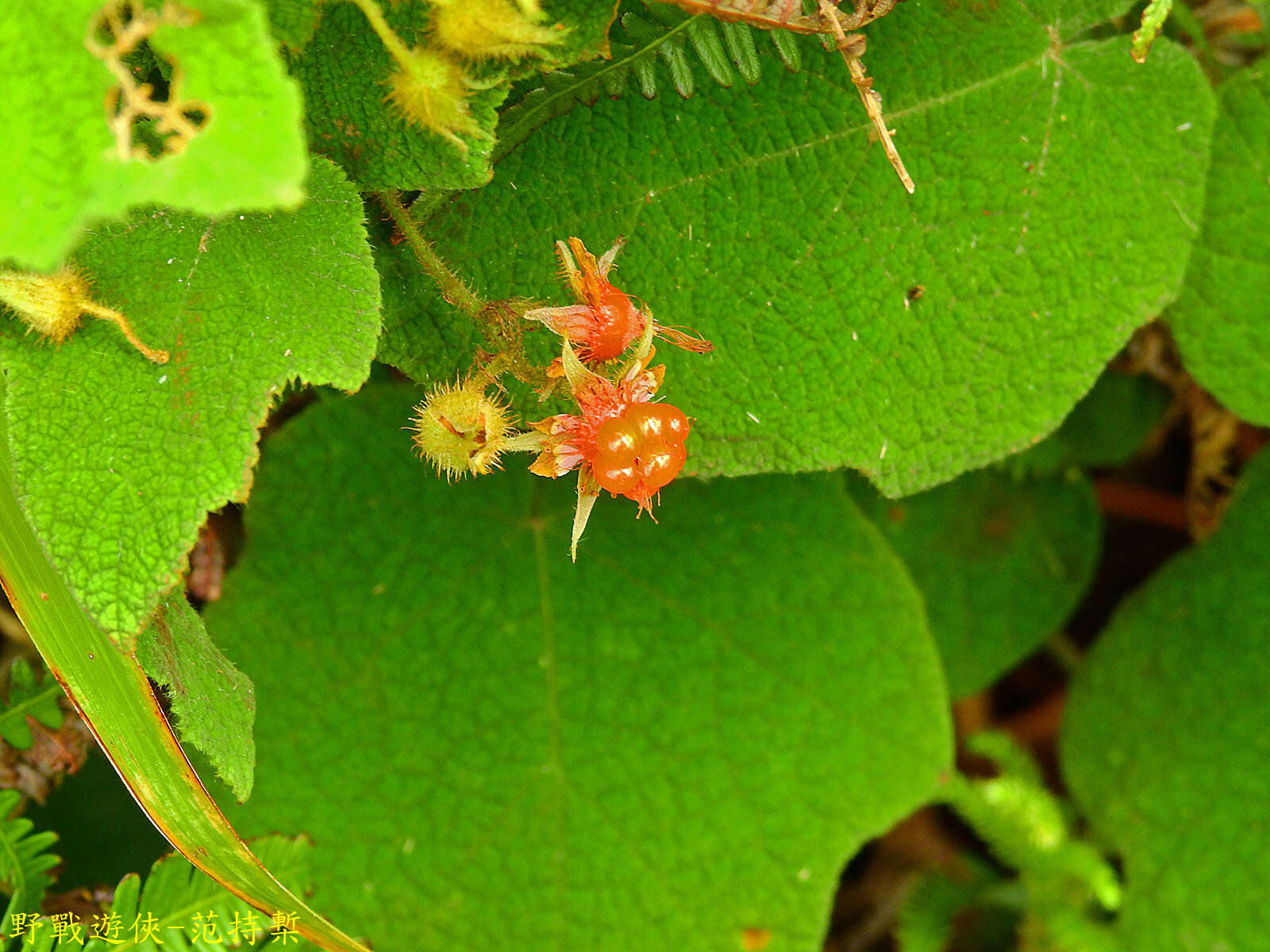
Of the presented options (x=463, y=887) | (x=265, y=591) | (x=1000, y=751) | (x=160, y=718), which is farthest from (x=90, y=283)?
(x=1000, y=751)

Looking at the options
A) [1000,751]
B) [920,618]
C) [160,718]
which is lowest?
[1000,751]

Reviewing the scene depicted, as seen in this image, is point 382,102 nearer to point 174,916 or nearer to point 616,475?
point 616,475

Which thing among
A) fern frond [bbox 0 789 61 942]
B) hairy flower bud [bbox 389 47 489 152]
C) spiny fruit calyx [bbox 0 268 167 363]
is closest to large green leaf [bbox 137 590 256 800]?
spiny fruit calyx [bbox 0 268 167 363]

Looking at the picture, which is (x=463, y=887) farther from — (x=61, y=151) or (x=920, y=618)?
(x=61, y=151)

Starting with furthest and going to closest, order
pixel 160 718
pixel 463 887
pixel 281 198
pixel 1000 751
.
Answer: pixel 1000 751, pixel 463 887, pixel 160 718, pixel 281 198

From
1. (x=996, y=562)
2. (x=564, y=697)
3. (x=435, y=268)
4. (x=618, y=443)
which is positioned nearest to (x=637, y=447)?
(x=618, y=443)

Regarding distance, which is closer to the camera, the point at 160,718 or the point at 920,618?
the point at 160,718

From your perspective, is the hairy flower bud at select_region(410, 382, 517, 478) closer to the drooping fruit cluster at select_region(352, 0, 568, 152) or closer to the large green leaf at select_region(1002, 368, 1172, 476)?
the drooping fruit cluster at select_region(352, 0, 568, 152)

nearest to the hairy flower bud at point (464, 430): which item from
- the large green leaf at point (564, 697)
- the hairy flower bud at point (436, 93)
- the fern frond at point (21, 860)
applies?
the hairy flower bud at point (436, 93)

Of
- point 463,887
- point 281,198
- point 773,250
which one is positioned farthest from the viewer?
point 463,887
